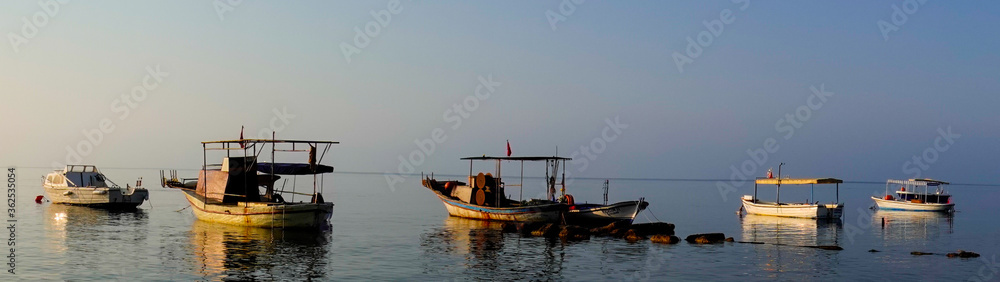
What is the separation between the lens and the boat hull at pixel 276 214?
132 feet

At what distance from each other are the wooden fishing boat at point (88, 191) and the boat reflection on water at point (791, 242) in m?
42.4

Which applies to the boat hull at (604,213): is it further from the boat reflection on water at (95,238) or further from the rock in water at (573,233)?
the boat reflection on water at (95,238)

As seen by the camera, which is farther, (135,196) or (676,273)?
(135,196)

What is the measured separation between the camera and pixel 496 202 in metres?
52.0

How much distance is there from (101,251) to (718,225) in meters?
42.7

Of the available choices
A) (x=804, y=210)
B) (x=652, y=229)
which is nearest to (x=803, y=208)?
(x=804, y=210)

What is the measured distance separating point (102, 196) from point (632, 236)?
39064 mm

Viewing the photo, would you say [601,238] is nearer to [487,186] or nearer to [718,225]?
[487,186]

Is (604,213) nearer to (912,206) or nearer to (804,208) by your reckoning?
(804,208)

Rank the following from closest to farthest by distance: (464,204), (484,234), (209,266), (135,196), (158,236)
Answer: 1. (209,266)
2. (158,236)
3. (484,234)
4. (464,204)
5. (135,196)

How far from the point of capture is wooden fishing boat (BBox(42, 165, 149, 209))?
192 feet

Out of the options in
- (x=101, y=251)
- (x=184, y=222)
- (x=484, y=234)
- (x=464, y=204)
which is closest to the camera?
(x=101, y=251)

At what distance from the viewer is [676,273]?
29.3 metres

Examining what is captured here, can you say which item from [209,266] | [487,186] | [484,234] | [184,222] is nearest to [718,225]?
[487,186]
